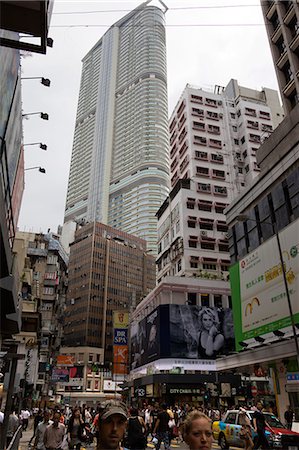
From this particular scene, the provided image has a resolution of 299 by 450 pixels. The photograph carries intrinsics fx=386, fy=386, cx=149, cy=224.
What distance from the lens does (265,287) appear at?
28.8 meters

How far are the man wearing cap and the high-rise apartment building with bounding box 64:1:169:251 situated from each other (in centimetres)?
14082

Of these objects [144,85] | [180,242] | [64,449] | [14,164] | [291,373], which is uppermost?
[144,85]

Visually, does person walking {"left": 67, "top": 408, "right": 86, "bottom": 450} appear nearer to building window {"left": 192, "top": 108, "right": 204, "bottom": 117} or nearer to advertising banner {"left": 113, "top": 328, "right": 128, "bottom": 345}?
advertising banner {"left": 113, "top": 328, "right": 128, "bottom": 345}

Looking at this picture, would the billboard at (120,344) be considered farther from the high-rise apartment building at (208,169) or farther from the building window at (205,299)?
the building window at (205,299)

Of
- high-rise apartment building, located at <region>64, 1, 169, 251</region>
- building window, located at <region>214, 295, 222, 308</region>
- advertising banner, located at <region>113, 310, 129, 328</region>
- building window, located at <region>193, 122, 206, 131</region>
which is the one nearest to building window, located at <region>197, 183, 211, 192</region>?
building window, located at <region>193, 122, 206, 131</region>

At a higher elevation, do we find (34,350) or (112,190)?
(112,190)

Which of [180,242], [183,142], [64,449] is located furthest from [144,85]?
[64,449]

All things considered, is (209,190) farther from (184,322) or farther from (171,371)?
(171,371)

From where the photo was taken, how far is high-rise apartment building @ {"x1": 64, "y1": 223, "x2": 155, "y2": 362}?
100 m

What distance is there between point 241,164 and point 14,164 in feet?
195

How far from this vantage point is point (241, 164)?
230ft

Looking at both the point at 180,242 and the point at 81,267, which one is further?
the point at 81,267

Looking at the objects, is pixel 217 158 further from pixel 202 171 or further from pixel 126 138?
pixel 126 138

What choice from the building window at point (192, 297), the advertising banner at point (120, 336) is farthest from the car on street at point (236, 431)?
the advertising banner at point (120, 336)
